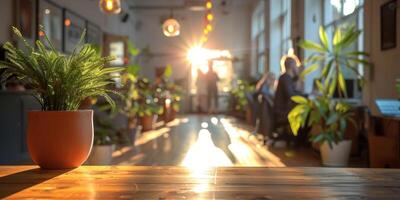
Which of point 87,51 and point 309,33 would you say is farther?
point 309,33

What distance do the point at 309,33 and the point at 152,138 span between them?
323cm

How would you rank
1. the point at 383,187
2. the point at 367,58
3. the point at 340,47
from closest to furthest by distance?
the point at 383,187 < the point at 340,47 < the point at 367,58

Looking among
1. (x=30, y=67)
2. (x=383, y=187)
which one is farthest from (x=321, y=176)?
(x=30, y=67)

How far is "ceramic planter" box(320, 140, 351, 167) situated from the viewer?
509cm

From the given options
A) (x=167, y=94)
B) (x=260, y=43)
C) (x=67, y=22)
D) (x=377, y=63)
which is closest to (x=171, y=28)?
(x=377, y=63)

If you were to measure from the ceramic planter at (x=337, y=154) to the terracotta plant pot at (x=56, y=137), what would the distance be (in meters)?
4.04

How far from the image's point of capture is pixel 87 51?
1.48 metres

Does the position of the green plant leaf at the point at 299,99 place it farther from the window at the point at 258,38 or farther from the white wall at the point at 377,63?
the window at the point at 258,38

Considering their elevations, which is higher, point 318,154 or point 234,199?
point 234,199

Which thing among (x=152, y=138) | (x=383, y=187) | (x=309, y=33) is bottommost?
(x=152, y=138)

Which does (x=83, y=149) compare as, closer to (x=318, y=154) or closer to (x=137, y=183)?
(x=137, y=183)

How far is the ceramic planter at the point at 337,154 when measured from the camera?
509cm

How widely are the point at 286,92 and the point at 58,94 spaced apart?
17.1ft

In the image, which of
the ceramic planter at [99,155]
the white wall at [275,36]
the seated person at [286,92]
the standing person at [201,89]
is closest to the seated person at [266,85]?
the seated person at [286,92]
